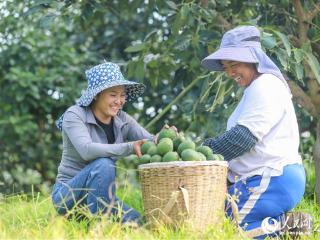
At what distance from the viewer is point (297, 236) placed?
3.89m

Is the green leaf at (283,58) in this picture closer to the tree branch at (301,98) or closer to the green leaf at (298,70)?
the green leaf at (298,70)

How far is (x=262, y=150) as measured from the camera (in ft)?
12.9

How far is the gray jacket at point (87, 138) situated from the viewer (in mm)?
3957

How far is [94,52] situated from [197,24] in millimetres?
2661

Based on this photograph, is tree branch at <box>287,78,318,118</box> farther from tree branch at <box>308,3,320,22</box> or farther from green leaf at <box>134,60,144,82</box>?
green leaf at <box>134,60,144,82</box>

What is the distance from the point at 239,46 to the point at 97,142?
2.95 feet

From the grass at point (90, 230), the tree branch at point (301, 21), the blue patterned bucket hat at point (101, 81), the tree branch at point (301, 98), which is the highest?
the tree branch at point (301, 21)

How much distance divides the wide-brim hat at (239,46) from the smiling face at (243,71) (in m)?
0.07

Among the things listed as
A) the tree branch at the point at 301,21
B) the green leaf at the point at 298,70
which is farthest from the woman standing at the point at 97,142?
the tree branch at the point at 301,21

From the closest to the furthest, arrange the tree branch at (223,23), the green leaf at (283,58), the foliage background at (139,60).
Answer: the green leaf at (283,58)
the foliage background at (139,60)
the tree branch at (223,23)

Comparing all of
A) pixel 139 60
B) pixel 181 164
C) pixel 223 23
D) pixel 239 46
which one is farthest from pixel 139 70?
pixel 181 164

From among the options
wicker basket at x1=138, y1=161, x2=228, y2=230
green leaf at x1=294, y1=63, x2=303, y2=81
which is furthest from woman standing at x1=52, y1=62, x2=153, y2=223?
green leaf at x1=294, y1=63, x2=303, y2=81

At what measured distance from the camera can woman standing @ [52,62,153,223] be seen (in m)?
3.96

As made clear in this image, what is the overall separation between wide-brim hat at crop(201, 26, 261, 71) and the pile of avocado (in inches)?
19.3
